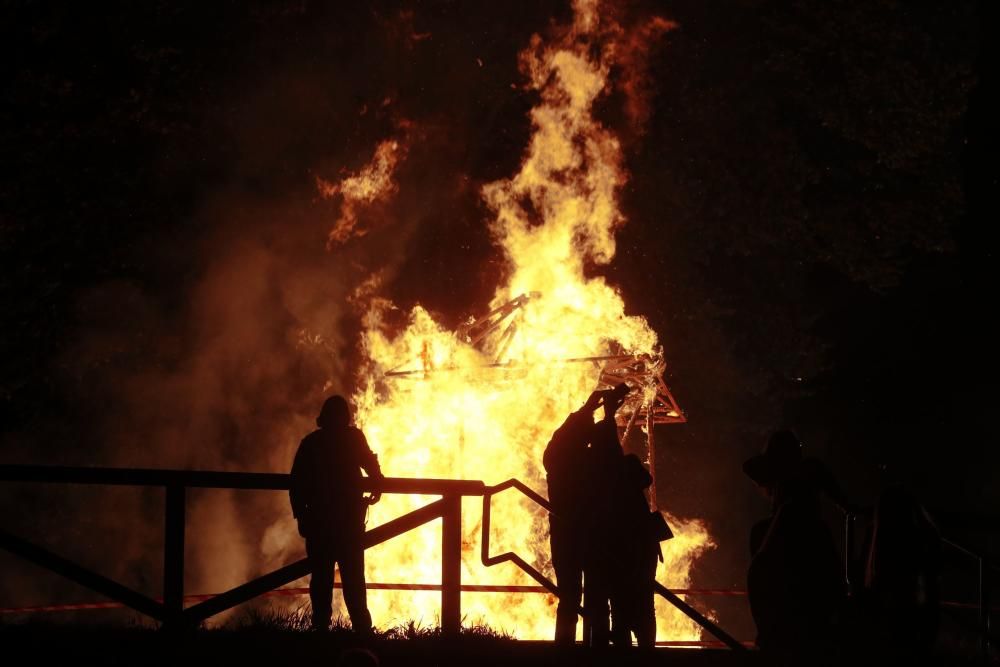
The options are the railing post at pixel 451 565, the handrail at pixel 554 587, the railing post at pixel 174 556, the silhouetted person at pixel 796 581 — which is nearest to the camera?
the silhouetted person at pixel 796 581

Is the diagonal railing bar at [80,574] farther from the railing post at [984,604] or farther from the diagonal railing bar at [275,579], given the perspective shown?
the railing post at [984,604]

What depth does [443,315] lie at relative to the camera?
2195 cm

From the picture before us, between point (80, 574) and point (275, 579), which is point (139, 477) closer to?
point (80, 574)

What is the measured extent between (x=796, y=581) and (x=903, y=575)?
1.11 m

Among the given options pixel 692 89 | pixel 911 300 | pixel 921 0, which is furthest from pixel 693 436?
pixel 921 0

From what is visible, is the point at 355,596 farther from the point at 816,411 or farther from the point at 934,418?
the point at 934,418

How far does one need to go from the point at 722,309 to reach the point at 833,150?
397 cm

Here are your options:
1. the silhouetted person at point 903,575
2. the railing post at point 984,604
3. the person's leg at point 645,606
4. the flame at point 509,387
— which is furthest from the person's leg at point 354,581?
the flame at point 509,387

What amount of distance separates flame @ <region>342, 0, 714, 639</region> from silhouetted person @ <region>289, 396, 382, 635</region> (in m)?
6.07

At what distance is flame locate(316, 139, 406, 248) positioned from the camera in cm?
2023

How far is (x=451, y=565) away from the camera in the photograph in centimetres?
715

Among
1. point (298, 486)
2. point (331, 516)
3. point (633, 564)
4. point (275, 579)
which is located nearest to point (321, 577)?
point (331, 516)

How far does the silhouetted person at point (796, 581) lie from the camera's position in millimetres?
5684

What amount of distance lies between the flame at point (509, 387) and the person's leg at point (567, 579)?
233 inches
